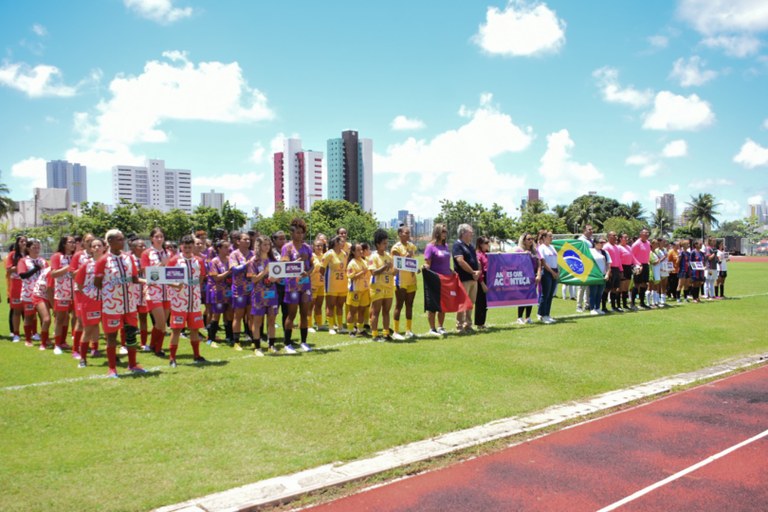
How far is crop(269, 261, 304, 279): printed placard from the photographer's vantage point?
32.0 ft

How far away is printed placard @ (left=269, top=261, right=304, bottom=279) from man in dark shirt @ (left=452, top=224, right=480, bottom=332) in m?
3.59

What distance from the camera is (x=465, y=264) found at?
39.3ft

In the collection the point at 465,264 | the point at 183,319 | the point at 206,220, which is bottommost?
the point at 183,319

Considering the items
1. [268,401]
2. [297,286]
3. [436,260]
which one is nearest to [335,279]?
[436,260]

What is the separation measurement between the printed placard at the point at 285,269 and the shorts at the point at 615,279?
9616mm

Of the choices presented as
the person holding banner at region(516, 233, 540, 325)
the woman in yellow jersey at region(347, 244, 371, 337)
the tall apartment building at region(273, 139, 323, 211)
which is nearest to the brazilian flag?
the person holding banner at region(516, 233, 540, 325)

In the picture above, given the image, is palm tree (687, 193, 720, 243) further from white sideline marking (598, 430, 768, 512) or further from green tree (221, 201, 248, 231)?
white sideline marking (598, 430, 768, 512)

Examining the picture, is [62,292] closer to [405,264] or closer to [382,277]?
[382,277]

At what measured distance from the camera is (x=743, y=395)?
26.1ft

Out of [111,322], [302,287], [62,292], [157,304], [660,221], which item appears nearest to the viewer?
[111,322]

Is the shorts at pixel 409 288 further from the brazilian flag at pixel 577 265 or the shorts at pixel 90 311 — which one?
the brazilian flag at pixel 577 265

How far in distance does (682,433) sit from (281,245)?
7275mm

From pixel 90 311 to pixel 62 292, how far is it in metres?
2.24

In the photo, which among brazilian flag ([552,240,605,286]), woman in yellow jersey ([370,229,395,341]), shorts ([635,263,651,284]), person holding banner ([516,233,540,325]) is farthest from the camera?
shorts ([635,263,651,284])
